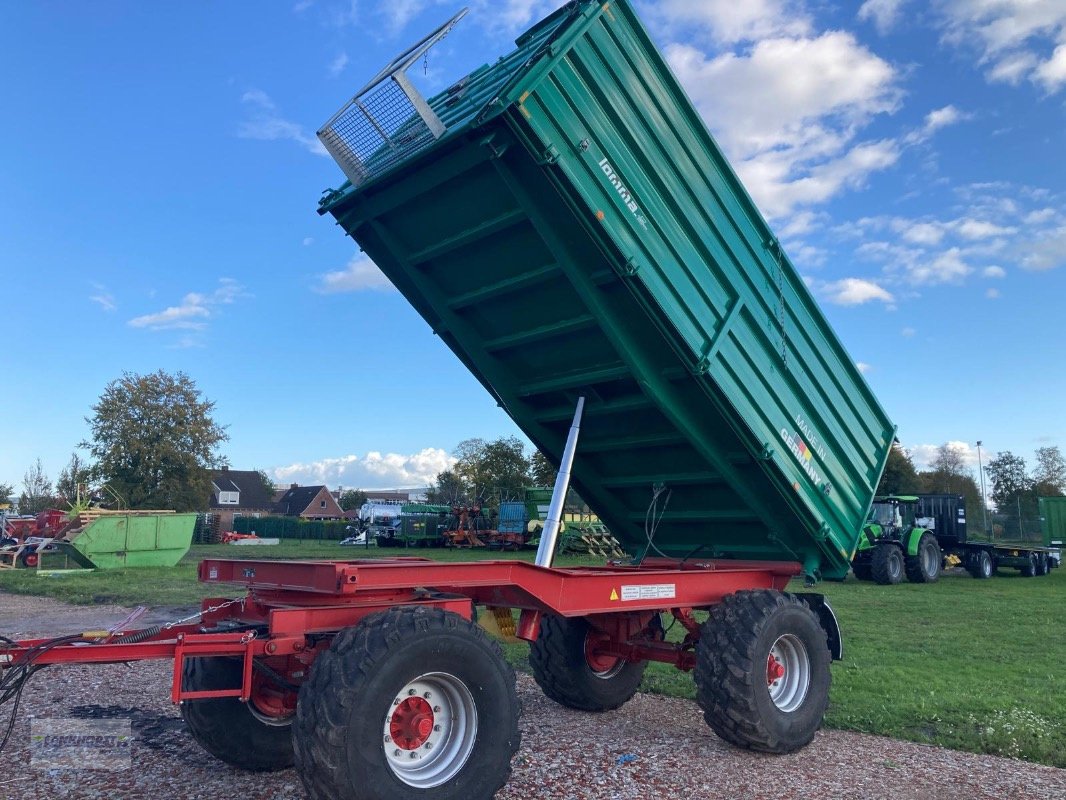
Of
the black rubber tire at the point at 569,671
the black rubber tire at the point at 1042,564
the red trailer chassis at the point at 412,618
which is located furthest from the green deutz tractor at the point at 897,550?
the red trailer chassis at the point at 412,618

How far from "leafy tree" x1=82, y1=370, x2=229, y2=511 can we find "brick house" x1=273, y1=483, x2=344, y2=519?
41132 mm

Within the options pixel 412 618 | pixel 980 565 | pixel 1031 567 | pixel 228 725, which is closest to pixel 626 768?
pixel 412 618

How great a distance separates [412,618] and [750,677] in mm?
2459

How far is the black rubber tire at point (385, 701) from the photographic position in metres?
3.58

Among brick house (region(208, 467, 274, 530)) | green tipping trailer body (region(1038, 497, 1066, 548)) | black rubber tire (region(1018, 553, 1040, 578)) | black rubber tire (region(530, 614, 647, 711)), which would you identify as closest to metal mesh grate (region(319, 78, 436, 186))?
black rubber tire (region(530, 614, 647, 711))

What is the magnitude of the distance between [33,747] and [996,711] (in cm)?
682

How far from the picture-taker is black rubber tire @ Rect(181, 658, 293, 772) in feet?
15.2

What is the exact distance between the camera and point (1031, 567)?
22797mm

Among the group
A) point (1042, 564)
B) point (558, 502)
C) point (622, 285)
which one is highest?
point (622, 285)

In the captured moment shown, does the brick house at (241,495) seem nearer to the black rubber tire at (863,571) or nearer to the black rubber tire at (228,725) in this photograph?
the black rubber tire at (863,571)

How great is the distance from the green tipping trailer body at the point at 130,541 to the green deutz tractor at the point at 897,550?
1683 centimetres

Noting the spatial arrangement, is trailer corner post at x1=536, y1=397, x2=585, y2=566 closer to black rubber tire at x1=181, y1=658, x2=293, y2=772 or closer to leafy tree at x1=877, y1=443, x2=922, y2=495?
black rubber tire at x1=181, y1=658, x2=293, y2=772

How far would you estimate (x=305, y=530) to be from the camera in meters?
53.0

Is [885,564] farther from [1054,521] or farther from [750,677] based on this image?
[750,677]
